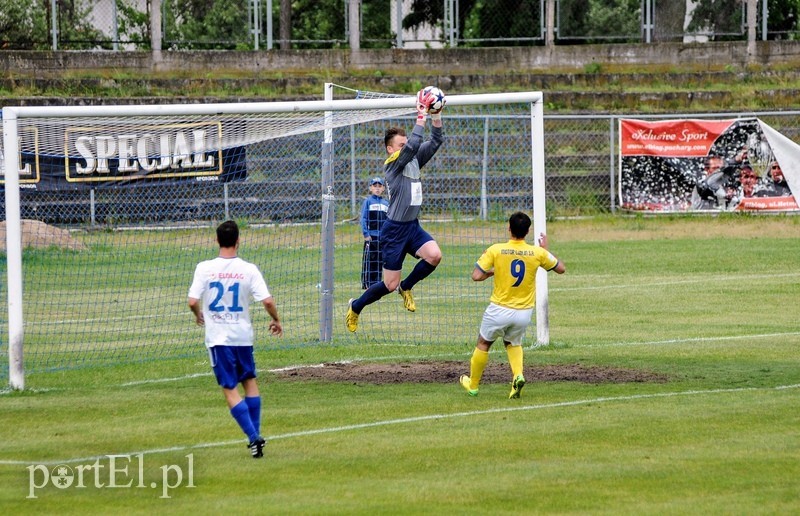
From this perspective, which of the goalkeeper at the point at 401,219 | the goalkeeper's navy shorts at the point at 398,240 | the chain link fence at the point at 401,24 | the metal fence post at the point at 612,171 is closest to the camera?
the goalkeeper at the point at 401,219

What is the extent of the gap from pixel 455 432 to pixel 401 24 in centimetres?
2450

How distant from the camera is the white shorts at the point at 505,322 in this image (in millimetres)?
10219

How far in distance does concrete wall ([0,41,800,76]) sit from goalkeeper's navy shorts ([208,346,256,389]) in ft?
77.8

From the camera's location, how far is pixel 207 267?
8.54m

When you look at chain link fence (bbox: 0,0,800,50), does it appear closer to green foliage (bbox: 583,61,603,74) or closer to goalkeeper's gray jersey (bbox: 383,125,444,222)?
green foliage (bbox: 583,61,603,74)

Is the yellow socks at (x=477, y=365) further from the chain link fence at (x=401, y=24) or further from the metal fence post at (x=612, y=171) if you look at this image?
the chain link fence at (x=401, y=24)

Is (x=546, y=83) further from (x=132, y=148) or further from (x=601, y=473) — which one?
(x=601, y=473)

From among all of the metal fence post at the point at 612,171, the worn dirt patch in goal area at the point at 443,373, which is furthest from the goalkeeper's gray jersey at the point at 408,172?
the metal fence post at the point at 612,171

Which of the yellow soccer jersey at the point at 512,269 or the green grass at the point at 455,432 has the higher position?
the yellow soccer jersey at the point at 512,269

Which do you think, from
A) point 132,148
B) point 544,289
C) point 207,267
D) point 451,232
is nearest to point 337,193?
point 451,232

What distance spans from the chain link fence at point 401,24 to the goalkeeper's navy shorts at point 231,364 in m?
23.9

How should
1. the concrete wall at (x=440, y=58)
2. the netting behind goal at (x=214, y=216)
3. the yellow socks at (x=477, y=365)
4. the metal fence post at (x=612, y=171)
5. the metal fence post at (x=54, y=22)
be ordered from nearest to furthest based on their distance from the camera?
the yellow socks at (x=477, y=365), the netting behind goal at (x=214, y=216), the metal fence post at (x=612, y=171), the metal fence post at (x=54, y=22), the concrete wall at (x=440, y=58)

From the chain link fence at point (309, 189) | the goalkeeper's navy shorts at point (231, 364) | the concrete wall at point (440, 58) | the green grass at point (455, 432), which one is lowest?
the green grass at point (455, 432)

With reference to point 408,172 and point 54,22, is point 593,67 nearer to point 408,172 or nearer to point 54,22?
point 54,22
